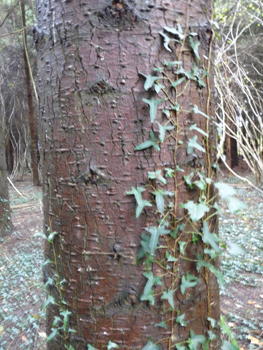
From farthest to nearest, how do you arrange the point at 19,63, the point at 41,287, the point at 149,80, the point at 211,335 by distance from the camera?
1. the point at 19,63
2. the point at 41,287
3. the point at 211,335
4. the point at 149,80

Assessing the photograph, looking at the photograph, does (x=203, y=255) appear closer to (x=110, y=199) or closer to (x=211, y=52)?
(x=110, y=199)

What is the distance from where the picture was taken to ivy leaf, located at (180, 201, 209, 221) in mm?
928

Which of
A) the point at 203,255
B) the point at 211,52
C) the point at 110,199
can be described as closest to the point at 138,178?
the point at 110,199

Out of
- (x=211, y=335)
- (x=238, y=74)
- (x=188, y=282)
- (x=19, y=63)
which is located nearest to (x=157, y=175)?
(x=188, y=282)

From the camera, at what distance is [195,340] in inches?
39.9

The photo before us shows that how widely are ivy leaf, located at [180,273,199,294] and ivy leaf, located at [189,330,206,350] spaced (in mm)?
160

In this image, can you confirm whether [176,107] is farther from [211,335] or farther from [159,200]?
[211,335]

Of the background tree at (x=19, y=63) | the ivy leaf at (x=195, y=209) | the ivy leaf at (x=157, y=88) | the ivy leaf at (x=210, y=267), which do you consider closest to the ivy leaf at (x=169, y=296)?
the ivy leaf at (x=210, y=267)

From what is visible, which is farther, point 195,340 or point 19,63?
point 19,63

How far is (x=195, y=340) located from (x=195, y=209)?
45cm

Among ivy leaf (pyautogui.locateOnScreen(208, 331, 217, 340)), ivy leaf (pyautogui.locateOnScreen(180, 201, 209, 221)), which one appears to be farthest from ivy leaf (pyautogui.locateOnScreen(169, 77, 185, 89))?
ivy leaf (pyautogui.locateOnScreen(208, 331, 217, 340))

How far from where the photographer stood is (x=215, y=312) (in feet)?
3.63

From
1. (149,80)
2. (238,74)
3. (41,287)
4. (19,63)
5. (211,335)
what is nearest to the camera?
(149,80)

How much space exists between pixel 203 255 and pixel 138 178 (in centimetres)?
35
